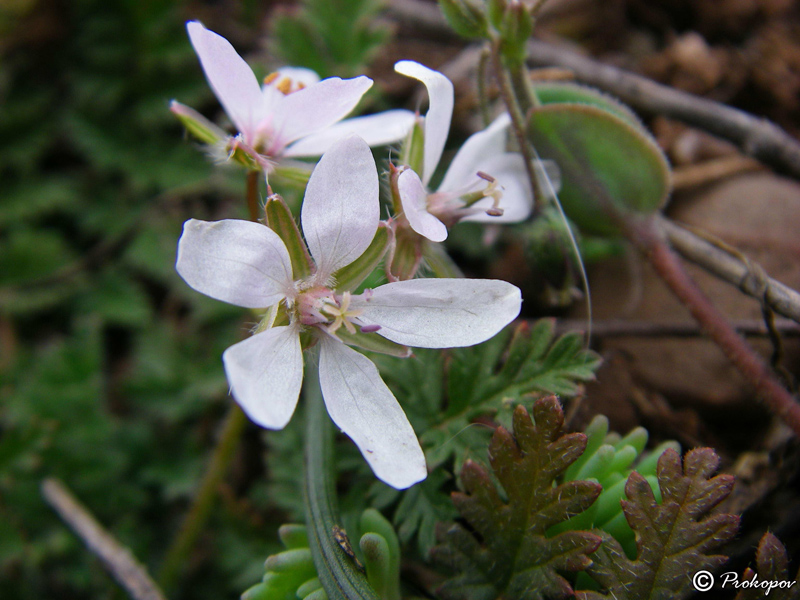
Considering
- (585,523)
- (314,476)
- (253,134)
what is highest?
(253,134)

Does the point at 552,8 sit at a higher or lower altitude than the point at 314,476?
higher

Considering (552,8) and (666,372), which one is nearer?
(666,372)

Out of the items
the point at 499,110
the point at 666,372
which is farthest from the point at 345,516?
the point at 499,110

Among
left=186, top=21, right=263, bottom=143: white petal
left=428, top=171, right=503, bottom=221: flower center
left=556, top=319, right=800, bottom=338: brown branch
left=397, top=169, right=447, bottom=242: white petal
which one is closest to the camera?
left=397, top=169, right=447, bottom=242: white petal

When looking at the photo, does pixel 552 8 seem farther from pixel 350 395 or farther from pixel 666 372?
pixel 350 395

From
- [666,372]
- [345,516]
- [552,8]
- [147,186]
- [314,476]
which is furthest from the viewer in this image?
[552,8]

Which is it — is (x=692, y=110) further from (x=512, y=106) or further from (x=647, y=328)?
(x=512, y=106)

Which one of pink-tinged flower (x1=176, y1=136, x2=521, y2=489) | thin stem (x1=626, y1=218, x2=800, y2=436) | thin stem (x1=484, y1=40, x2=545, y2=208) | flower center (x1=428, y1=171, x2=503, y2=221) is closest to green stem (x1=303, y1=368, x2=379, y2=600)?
pink-tinged flower (x1=176, y1=136, x2=521, y2=489)

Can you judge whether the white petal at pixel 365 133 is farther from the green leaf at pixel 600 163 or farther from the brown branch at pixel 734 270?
the brown branch at pixel 734 270

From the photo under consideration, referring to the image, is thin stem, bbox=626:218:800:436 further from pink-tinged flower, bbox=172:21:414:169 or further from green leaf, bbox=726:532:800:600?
pink-tinged flower, bbox=172:21:414:169
